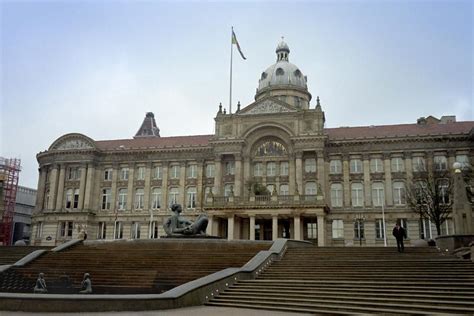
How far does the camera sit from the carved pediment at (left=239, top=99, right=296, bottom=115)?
57.9 m

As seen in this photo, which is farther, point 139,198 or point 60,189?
point 60,189

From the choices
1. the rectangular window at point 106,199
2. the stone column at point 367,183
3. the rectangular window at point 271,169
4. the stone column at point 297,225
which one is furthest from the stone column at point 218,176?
the stone column at point 367,183

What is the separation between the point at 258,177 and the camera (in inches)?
2285

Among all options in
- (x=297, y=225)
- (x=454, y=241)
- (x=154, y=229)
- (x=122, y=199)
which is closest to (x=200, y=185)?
(x=154, y=229)

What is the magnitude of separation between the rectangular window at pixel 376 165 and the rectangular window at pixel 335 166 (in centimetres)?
383

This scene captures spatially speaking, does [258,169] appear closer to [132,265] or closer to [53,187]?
[53,187]

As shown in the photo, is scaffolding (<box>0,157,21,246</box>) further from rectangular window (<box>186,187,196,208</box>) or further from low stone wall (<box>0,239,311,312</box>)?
low stone wall (<box>0,239,311,312</box>)

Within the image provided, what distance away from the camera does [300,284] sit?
19531 millimetres

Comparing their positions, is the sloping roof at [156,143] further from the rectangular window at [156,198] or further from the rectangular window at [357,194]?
the rectangular window at [357,194]

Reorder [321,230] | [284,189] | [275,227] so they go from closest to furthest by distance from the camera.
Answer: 1. [275,227]
2. [321,230]
3. [284,189]

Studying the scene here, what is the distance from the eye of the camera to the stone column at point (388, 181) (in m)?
54.4

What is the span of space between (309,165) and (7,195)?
45.7m

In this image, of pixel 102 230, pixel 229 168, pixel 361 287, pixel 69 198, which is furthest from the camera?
pixel 69 198

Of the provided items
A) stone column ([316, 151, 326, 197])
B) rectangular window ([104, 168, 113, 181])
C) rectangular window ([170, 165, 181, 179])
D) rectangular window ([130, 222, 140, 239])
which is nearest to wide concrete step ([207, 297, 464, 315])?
stone column ([316, 151, 326, 197])
